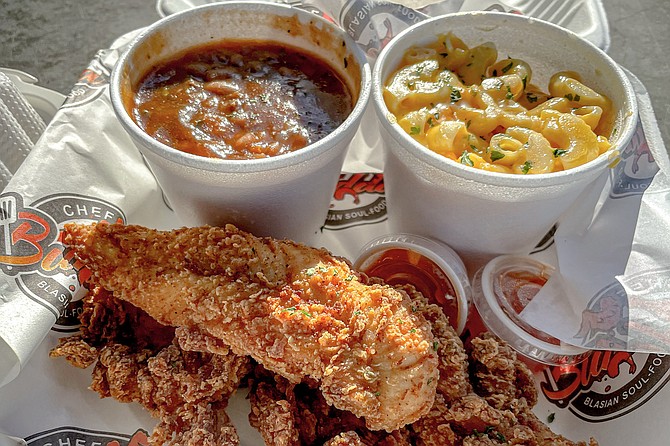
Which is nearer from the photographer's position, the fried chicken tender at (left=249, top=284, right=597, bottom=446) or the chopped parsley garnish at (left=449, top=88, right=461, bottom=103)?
the fried chicken tender at (left=249, top=284, right=597, bottom=446)

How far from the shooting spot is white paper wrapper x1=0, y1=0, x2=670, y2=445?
1739 millimetres

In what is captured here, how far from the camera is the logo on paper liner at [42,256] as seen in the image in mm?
1774

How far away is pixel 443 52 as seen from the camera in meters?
2.18

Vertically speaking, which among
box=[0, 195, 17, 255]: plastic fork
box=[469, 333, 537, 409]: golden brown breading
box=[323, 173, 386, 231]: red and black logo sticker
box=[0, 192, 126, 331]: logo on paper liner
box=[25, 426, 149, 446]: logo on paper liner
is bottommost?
box=[25, 426, 149, 446]: logo on paper liner

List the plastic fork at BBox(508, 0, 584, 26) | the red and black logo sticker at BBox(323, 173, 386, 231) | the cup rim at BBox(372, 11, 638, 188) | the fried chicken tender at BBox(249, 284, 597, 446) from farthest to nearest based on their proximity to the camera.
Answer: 1. the plastic fork at BBox(508, 0, 584, 26)
2. the red and black logo sticker at BBox(323, 173, 386, 231)
3. the cup rim at BBox(372, 11, 638, 188)
4. the fried chicken tender at BBox(249, 284, 597, 446)

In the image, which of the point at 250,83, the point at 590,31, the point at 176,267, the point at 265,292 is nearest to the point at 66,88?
the point at 250,83

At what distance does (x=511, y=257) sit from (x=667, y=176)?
58 centimetres

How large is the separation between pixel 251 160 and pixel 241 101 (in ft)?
0.94

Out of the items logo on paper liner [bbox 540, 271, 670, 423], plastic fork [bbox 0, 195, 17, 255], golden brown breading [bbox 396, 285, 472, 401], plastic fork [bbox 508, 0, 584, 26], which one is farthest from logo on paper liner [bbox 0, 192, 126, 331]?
plastic fork [bbox 508, 0, 584, 26]

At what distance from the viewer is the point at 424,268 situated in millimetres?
2084

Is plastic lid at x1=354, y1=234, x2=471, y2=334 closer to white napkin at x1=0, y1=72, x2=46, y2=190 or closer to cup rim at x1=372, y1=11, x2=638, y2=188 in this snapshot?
cup rim at x1=372, y1=11, x2=638, y2=188

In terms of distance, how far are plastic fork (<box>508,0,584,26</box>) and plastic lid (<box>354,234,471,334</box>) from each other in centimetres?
114

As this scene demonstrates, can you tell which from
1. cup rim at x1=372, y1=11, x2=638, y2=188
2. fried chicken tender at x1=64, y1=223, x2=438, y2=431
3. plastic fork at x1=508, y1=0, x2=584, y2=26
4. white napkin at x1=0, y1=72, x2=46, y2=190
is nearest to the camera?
fried chicken tender at x1=64, y1=223, x2=438, y2=431

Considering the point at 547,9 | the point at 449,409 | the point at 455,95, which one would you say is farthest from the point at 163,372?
the point at 547,9
